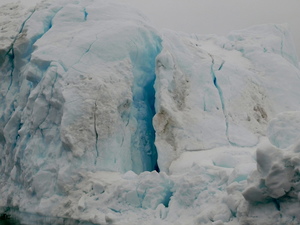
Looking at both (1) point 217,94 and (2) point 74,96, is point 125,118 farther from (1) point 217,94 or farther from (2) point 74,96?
(1) point 217,94

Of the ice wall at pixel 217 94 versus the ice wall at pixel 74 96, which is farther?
the ice wall at pixel 217 94

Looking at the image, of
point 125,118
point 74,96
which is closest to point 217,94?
point 125,118

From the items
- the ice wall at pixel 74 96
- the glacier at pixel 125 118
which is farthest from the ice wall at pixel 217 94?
the ice wall at pixel 74 96

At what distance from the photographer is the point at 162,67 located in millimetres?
6273

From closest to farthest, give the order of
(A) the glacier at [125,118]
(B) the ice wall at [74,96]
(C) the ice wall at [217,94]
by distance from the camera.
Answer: (A) the glacier at [125,118] < (B) the ice wall at [74,96] < (C) the ice wall at [217,94]

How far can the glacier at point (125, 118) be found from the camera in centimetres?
425

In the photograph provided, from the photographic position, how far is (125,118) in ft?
19.8

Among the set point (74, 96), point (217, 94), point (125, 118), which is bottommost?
point (125, 118)

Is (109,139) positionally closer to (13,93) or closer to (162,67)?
(162,67)

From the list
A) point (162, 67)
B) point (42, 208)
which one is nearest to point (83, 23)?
point (162, 67)

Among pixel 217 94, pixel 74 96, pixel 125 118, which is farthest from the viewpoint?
pixel 217 94

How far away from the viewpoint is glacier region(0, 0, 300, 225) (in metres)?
4.25

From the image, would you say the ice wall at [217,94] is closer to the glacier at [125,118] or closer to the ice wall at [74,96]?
the glacier at [125,118]

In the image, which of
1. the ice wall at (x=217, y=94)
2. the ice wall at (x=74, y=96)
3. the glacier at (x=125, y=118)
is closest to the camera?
the glacier at (x=125, y=118)
